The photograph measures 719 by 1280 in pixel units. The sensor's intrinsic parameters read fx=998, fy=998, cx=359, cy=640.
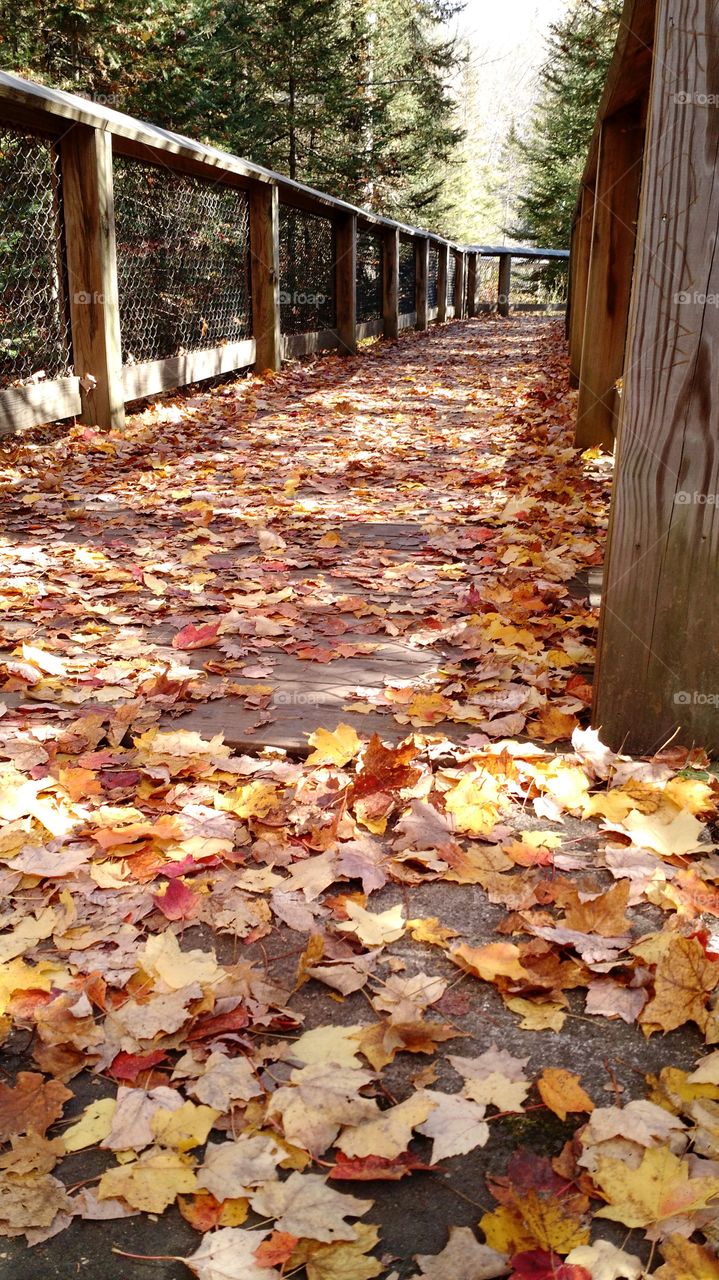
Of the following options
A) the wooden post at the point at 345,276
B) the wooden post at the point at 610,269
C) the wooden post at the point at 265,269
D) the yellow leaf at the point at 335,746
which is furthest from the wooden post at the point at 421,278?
the yellow leaf at the point at 335,746

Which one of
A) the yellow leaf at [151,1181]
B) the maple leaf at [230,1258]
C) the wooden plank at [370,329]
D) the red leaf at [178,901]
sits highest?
the wooden plank at [370,329]

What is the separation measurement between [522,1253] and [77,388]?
20.2 feet

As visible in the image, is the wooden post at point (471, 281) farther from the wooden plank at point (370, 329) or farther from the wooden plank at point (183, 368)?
the wooden plank at point (183, 368)

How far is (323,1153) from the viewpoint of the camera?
142 centimetres

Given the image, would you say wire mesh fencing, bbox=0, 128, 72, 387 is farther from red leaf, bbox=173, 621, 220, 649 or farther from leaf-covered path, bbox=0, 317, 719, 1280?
red leaf, bbox=173, 621, 220, 649

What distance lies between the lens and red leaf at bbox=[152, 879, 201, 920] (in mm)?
1963

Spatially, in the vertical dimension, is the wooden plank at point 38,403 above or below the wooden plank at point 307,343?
below

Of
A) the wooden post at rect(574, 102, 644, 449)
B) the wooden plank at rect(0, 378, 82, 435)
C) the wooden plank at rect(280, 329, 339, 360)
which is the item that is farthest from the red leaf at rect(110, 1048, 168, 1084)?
the wooden plank at rect(280, 329, 339, 360)

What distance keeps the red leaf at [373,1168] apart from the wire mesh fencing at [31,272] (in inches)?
227

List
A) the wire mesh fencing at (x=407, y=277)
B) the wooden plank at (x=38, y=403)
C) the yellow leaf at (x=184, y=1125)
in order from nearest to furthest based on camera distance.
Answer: the yellow leaf at (x=184, y=1125) → the wooden plank at (x=38, y=403) → the wire mesh fencing at (x=407, y=277)

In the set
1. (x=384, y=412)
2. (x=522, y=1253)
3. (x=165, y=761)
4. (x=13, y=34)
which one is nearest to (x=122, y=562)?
(x=165, y=761)

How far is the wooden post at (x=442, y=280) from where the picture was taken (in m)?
21.0

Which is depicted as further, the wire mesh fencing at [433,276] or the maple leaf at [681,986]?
the wire mesh fencing at [433,276]

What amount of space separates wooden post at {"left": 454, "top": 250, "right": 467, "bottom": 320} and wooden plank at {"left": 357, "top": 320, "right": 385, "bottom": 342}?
899cm
